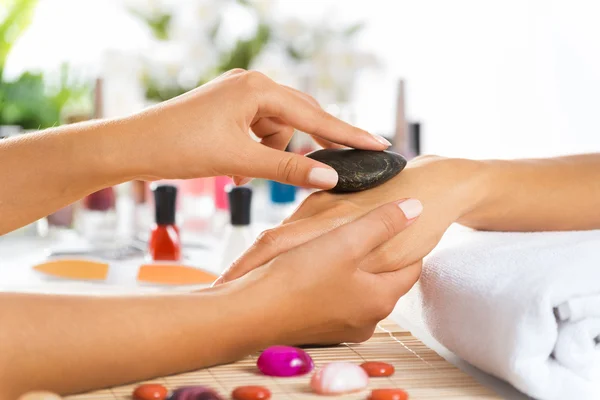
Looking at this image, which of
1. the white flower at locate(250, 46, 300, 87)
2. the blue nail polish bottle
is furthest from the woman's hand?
the white flower at locate(250, 46, 300, 87)

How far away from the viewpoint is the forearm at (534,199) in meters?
1.06

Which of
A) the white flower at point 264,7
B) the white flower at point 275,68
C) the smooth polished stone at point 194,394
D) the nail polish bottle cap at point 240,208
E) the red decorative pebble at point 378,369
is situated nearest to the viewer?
the smooth polished stone at point 194,394

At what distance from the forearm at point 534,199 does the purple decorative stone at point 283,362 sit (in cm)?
37

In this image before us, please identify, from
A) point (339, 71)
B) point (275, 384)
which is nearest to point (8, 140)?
point (275, 384)

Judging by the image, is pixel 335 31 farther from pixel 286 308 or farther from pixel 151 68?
pixel 286 308

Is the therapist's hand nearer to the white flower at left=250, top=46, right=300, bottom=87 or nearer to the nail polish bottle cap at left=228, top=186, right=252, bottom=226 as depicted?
the nail polish bottle cap at left=228, top=186, right=252, bottom=226

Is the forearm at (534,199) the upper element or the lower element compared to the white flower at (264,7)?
lower

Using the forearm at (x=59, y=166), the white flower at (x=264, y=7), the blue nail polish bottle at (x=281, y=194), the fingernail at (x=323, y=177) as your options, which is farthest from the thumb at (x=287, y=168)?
the white flower at (x=264, y=7)

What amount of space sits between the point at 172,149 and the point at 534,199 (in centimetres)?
47

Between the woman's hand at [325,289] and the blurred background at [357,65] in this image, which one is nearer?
the woman's hand at [325,289]

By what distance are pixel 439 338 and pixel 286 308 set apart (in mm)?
189

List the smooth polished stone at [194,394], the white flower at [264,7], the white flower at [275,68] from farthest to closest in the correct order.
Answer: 1. the white flower at [264,7]
2. the white flower at [275,68]
3. the smooth polished stone at [194,394]

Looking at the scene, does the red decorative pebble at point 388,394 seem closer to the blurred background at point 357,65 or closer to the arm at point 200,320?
the arm at point 200,320

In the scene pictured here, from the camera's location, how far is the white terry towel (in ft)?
2.40
